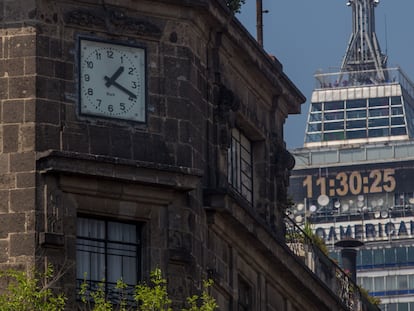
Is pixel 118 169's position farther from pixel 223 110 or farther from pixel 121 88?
pixel 223 110

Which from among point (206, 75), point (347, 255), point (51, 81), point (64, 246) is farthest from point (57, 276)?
point (347, 255)

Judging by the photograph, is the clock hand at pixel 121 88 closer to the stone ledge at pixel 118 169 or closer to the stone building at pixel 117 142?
the stone building at pixel 117 142

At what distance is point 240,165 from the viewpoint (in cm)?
5341

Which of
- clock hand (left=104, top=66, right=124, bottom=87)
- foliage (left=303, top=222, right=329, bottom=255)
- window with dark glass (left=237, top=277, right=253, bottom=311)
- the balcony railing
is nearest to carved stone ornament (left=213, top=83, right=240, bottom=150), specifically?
clock hand (left=104, top=66, right=124, bottom=87)

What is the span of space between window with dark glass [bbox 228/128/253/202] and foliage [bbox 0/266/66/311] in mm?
9393

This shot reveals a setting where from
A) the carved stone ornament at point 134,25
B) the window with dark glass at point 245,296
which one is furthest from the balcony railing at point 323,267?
the carved stone ornament at point 134,25

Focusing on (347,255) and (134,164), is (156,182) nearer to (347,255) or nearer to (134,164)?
(134,164)

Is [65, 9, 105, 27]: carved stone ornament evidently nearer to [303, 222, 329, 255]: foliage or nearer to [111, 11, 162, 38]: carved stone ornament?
[111, 11, 162, 38]: carved stone ornament

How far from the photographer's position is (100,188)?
1811 inches

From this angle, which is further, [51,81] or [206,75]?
[206,75]

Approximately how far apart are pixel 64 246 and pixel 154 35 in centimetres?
549

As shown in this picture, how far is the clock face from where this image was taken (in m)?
46.6

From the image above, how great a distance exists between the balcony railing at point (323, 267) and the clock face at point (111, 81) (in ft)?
34.7

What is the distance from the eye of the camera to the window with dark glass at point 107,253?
4593 centimetres
